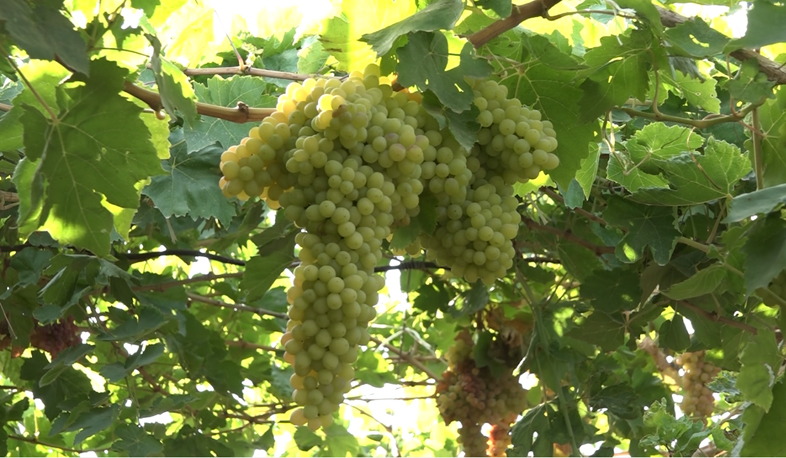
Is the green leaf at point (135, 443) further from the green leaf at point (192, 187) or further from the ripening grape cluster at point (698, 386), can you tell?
the ripening grape cluster at point (698, 386)

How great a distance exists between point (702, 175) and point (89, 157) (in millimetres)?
1118

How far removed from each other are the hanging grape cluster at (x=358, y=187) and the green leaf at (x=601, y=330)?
34.9 inches

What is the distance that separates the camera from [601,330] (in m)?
2.12

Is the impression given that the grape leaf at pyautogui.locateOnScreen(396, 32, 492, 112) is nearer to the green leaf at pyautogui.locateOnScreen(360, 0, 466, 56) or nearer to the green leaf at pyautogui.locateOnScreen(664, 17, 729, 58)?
the green leaf at pyautogui.locateOnScreen(360, 0, 466, 56)

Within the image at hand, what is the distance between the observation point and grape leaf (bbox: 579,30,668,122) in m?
1.40

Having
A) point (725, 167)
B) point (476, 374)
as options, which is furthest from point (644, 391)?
point (725, 167)

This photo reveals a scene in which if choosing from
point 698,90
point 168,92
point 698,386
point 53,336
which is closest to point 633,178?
point 698,90

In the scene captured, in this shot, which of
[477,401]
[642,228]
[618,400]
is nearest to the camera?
[642,228]

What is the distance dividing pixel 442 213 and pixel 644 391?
6.45 feet

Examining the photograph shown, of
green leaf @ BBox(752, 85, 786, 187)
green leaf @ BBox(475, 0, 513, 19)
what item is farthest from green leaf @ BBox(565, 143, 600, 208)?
green leaf @ BBox(475, 0, 513, 19)

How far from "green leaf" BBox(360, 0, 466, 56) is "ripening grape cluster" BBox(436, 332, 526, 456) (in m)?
1.79

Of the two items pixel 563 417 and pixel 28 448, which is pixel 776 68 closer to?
pixel 563 417

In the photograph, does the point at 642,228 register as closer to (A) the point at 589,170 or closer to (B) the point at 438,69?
(A) the point at 589,170

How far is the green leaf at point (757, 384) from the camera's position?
51.0 inches
